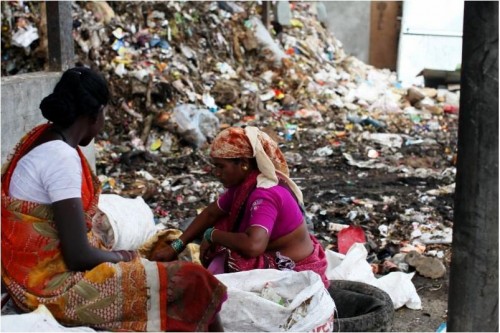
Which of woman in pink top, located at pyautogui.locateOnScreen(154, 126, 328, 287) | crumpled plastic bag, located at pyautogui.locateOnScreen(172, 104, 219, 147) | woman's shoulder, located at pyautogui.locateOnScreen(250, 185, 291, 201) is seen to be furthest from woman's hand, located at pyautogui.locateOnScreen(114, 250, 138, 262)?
crumpled plastic bag, located at pyautogui.locateOnScreen(172, 104, 219, 147)

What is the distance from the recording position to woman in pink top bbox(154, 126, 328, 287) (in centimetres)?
357

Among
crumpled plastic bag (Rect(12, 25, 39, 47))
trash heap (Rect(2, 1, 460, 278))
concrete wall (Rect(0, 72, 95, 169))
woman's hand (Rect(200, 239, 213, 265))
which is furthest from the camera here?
crumpled plastic bag (Rect(12, 25, 39, 47))

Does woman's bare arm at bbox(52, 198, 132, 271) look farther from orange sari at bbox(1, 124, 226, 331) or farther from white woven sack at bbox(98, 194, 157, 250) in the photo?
white woven sack at bbox(98, 194, 157, 250)

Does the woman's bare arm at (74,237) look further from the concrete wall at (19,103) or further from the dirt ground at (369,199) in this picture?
the concrete wall at (19,103)

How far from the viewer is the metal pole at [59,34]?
706 centimetres

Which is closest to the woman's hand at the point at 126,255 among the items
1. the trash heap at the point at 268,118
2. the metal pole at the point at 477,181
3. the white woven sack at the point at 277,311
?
the white woven sack at the point at 277,311

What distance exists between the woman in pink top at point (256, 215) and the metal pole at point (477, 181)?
4.01 ft

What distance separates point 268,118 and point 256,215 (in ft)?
26.4

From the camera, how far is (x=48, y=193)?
2.72m

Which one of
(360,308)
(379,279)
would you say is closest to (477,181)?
(360,308)

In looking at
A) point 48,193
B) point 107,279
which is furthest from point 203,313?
point 48,193

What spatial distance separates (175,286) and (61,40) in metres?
4.85

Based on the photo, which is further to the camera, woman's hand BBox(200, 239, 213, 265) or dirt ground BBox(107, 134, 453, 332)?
dirt ground BBox(107, 134, 453, 332)

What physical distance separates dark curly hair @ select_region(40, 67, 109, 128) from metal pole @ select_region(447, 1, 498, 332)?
4.35ft
